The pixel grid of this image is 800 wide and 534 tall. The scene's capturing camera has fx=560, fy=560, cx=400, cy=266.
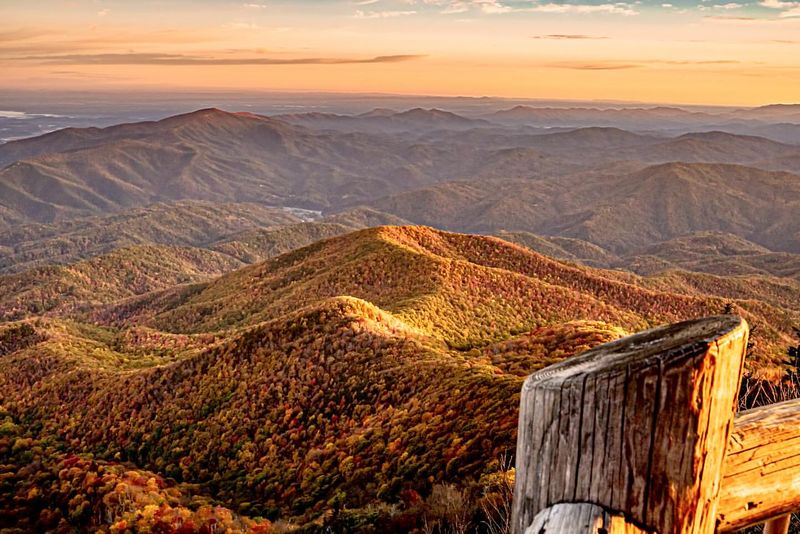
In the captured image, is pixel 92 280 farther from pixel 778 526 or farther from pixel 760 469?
pixel 760 469

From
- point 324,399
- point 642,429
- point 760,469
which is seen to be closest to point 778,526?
point 760,469

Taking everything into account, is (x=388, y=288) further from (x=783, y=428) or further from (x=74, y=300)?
(x=74, y=300)

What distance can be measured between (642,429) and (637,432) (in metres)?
0.02

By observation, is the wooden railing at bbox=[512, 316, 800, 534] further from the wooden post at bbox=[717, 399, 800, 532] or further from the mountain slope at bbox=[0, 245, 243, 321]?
the mountain slope at bbox=[0, 245, 243, 321]

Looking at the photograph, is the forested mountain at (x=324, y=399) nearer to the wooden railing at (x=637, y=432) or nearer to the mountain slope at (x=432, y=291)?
the mountain slope at (x=432, y=291)

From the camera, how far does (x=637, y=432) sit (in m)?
1.72

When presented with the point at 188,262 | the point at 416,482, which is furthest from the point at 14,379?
the point at 188,262

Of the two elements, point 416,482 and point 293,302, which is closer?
point 416,482

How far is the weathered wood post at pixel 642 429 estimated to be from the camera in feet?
5.51

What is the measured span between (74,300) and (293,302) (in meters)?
96.5

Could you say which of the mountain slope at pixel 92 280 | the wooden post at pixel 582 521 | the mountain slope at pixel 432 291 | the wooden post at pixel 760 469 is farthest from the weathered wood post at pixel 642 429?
the mountain slope at pixel 92 280

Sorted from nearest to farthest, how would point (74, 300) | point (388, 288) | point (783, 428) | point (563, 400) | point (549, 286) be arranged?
point (563, 400) → point (783, 428) → point (388, 288) → point (549, 286) → point (74, 300)

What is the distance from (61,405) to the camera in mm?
21859

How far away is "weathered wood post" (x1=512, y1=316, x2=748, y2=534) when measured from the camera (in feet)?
5.51
